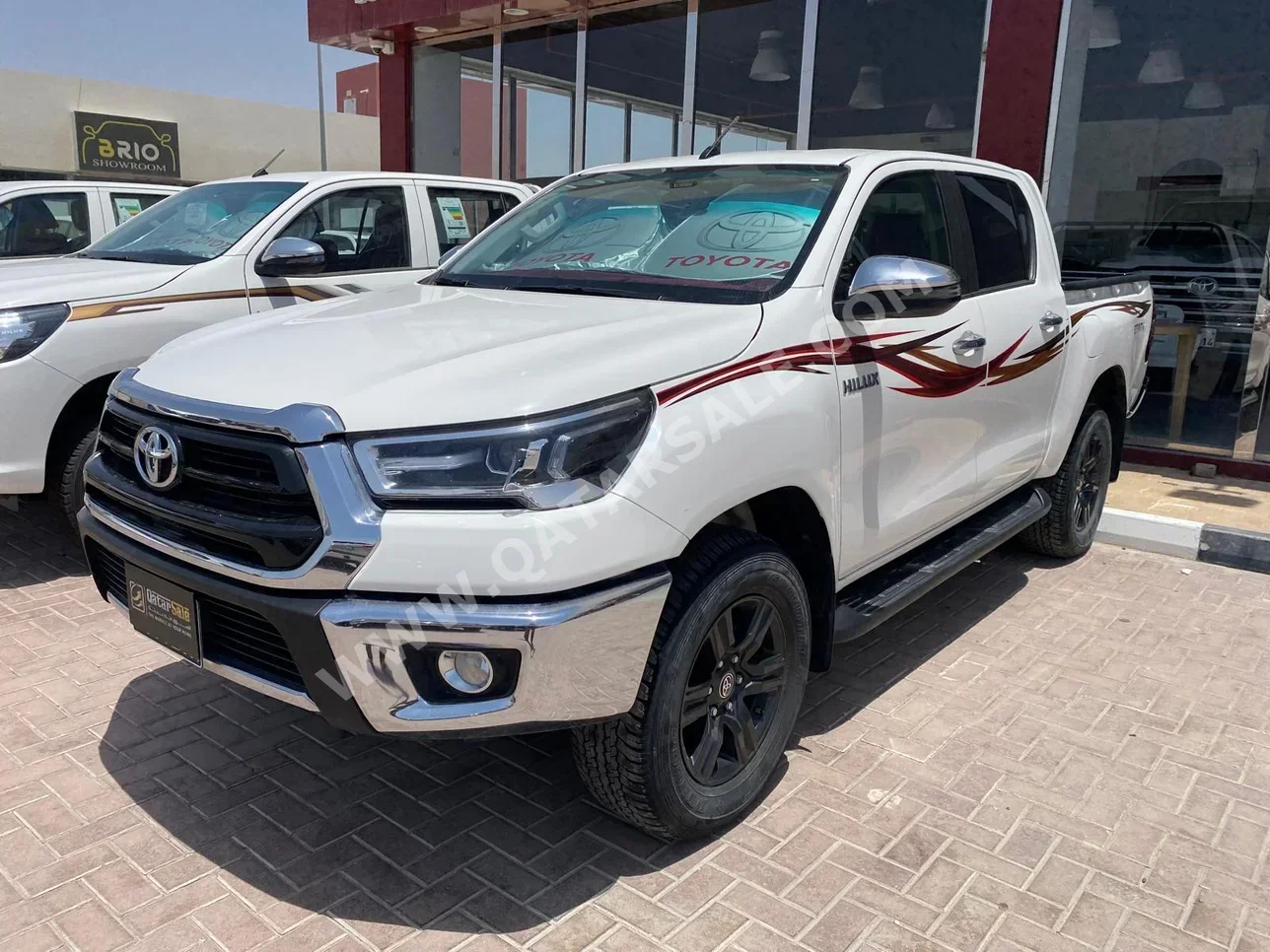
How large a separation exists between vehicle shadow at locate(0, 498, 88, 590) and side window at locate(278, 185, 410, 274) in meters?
1.98

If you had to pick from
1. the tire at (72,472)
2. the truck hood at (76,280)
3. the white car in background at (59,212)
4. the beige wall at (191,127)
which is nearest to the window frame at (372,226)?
the truck hood at (76,280)

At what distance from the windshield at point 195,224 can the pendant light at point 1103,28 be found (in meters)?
5.48

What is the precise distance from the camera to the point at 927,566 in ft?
12.3

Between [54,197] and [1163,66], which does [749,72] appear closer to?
[1163,66]

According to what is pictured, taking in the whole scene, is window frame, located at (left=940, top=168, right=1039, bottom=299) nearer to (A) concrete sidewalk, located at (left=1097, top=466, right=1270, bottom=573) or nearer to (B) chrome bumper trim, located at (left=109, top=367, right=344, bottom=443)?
(A) concrete sidewalk, located at (left=1097, top=466, right=1270, bottom=573)

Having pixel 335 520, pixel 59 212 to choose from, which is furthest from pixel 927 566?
pixel 59 212

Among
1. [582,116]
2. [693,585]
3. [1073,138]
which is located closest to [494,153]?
[582,116]

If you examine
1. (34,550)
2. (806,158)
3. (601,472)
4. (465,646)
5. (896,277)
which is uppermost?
(806,158)

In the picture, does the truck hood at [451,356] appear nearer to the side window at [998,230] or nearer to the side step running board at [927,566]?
the side step running board at [927,566]

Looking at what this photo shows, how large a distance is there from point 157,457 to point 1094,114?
273 inches

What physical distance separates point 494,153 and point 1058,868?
10043 mm

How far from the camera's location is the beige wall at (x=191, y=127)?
27.2m

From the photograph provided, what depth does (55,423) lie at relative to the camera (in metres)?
4.55

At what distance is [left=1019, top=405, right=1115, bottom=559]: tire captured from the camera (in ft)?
16.7
